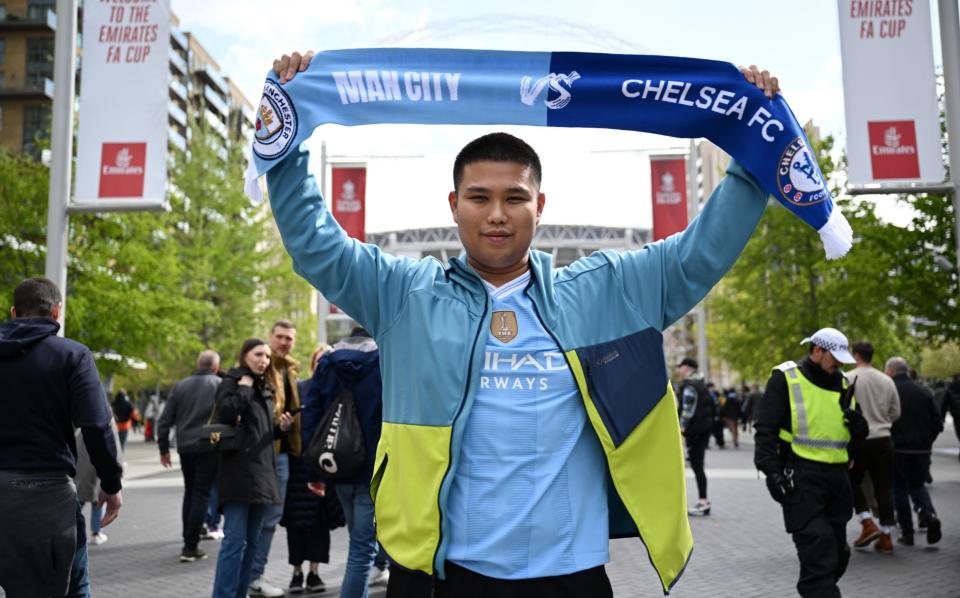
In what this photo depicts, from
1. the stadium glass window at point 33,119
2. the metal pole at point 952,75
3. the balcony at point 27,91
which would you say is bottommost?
the metal pole at point 952,75

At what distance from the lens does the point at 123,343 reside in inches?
977

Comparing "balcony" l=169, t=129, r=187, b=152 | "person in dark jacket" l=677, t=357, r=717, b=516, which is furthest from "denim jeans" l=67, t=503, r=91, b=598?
"balcony" l=169, t=129, r=187, b=152

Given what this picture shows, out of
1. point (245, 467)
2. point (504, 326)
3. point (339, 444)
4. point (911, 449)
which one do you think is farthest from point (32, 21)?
point (504, 326)

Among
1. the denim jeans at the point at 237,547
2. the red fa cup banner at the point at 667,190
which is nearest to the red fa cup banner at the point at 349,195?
the red fa cup banner at the point at 667,190

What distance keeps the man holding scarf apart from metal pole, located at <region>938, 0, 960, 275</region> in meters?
7.08

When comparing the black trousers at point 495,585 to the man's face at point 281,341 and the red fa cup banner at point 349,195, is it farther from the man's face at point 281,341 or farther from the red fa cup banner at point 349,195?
the red fa cup banner at point 349,195

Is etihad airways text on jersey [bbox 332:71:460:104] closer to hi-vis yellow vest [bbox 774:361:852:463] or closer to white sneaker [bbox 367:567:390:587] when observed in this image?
hi-vis yellow vest [bbox 774:361:852:463]

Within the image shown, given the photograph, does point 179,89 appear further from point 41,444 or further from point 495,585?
point 495,585

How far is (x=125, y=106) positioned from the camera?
9.09 meters

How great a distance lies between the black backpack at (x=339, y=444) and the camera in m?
6.50

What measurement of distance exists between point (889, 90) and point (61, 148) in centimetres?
794

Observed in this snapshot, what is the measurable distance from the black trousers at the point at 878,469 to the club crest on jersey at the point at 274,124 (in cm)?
873

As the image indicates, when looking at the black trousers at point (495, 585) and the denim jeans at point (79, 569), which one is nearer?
the black trousers at point (495, 585)

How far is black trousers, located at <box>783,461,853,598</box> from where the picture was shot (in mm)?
6043
